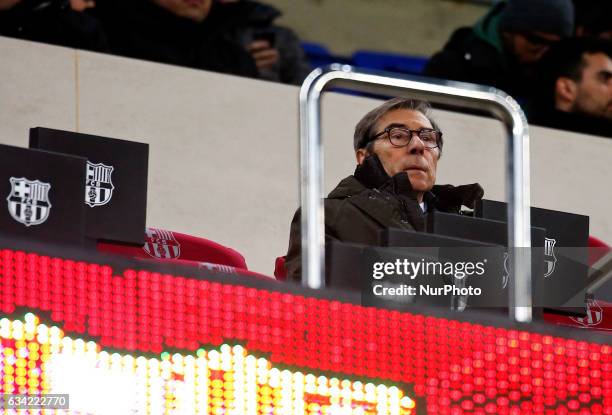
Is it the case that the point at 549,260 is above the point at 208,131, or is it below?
below

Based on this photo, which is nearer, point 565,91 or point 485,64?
point 565,91

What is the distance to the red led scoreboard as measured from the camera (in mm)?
2449

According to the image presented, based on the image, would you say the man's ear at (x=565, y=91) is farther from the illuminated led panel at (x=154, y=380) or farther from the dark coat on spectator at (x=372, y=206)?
the illuminated led panel at (x=154, y=380)

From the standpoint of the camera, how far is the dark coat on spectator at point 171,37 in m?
5.79

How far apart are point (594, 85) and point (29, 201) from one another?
12.8 ft

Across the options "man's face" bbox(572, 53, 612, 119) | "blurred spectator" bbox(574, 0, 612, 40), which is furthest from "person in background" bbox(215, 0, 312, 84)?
"blurred spectator" bbox(574, 0, 612, 40)

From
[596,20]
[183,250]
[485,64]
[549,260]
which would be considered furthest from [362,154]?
[596,20]

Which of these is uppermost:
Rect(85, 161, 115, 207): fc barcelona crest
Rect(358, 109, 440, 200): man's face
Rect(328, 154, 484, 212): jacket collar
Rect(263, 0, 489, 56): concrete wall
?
Rect(263, 0, 489, 56): concrete wall

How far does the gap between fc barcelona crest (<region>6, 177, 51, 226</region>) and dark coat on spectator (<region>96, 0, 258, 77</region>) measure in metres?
3.23

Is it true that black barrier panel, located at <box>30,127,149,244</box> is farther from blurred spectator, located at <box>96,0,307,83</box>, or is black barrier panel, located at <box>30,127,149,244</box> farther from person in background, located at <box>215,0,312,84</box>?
person in background, located at <box>215,0,312,84</box>

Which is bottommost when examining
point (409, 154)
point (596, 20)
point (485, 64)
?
point (409, 154)

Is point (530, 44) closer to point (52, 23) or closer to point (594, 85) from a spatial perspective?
point (594, 85)

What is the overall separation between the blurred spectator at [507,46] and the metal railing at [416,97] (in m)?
3.54

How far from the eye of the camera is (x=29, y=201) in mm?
2594
